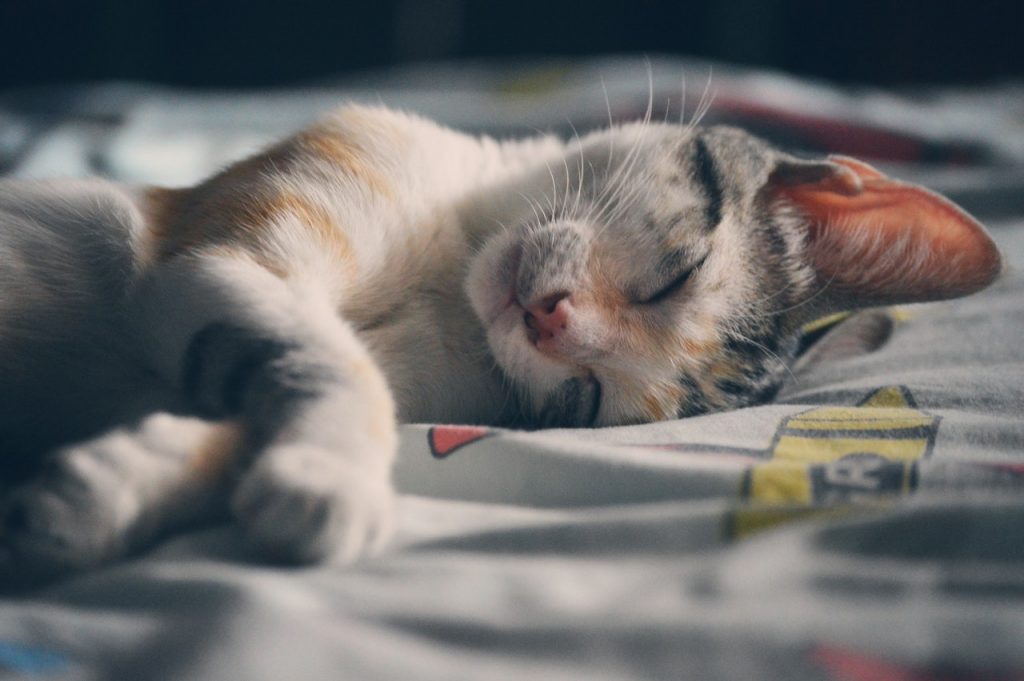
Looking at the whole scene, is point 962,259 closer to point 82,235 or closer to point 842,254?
point 842,254

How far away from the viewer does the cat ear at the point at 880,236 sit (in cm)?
108

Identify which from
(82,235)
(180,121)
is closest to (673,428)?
(82,235)

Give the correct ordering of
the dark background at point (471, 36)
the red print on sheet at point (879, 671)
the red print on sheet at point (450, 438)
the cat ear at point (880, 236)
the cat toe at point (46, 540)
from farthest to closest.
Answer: the dark background at point (471, 36)
the cat ear at point (880, 236)
the red print on sheet at point (450, 438)
the cat toe at point (46, 540)
the red print on sheet at point (879, 671)

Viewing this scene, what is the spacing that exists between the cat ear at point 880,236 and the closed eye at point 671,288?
23 cm

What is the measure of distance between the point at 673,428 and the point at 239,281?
1.65ft

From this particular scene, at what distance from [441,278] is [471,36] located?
3127 millimetres

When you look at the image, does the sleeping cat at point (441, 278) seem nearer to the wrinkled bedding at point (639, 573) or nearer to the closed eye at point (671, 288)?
the closed eye at point (671, 288)

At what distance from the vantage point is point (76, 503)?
0.61m

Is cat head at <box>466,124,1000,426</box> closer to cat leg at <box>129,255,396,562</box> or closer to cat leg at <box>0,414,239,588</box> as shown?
cat leg at <box>129,255,396,562</box>

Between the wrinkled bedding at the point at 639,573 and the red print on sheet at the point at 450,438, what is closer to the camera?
the wrinkled bedding at the point at 639,573

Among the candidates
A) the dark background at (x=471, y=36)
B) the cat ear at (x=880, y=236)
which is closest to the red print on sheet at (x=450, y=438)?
the cat ear at (x=880, y=236)

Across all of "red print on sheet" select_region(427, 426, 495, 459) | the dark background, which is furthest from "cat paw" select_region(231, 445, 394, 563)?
the dark background

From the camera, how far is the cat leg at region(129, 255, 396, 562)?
62 centimetres

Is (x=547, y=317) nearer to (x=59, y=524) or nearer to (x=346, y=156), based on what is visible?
(x=346, y=156)
